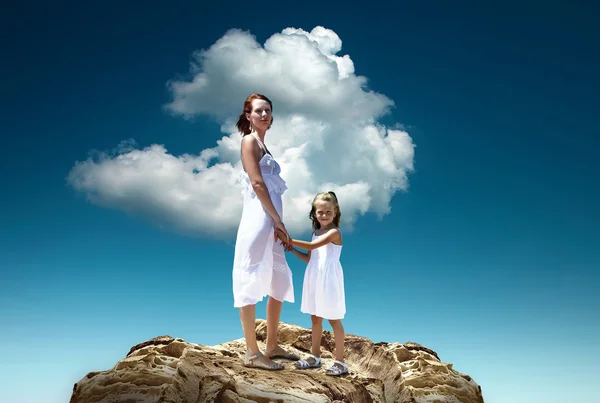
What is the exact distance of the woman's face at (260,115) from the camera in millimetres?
7586

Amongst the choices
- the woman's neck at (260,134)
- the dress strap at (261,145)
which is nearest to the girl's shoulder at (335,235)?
the dress strap at (261,145)

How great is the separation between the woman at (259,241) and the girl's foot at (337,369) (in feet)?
2.26

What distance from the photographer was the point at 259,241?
714 centimetres

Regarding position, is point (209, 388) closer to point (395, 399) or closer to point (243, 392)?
point (243, 392)

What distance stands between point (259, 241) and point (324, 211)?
122cm

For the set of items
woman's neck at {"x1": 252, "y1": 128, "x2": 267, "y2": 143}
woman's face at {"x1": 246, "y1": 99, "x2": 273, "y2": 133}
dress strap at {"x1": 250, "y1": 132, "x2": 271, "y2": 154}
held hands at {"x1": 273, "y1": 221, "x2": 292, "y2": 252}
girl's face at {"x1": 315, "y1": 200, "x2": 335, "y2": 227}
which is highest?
woman's face at {"x1": 246, "y1": 99, "x2": 273, "y2": 133}

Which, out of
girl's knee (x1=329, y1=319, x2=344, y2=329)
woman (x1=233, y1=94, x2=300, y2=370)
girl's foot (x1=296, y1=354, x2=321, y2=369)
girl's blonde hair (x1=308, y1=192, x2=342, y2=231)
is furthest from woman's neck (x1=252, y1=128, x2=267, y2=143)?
girl's foot (x1=296, y1=354, x2=321, y2=369)

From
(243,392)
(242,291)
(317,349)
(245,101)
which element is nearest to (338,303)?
(317,349)

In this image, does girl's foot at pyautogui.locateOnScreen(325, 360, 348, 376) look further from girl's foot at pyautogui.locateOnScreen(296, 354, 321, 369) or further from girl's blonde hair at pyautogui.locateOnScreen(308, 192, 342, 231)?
girl's blonde hair at pyautogui.locateOnScreen(308, 192, 342, 231)

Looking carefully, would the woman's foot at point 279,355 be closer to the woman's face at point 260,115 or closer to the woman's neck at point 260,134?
the woman's neck at point 260,134

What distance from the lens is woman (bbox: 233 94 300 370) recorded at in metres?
7.11

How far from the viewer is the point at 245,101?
7867 millimetres

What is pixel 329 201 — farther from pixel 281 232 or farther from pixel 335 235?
pixel 281 232

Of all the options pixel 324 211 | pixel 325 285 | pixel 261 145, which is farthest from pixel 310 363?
pixel 261 145
